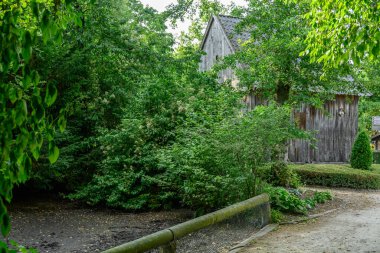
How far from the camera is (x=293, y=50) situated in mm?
13180

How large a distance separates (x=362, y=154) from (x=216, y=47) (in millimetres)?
9572

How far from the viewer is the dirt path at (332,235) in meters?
6.97

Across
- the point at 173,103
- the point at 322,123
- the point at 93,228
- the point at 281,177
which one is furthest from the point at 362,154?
the point at 93,228

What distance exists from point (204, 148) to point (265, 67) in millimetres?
5686

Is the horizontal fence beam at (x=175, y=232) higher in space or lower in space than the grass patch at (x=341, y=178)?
higher

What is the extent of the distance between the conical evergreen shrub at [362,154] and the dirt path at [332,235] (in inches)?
306

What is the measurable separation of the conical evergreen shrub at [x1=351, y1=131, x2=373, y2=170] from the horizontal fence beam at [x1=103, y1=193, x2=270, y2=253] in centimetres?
1275

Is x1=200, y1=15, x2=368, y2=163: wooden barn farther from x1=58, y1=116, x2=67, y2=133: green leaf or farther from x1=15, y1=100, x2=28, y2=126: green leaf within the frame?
x1=15, y1=100, x2=28, y2=126: green leaf

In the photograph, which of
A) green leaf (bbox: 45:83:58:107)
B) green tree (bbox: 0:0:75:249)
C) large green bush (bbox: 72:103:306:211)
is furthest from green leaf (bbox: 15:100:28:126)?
large green bush (bbox: 72:103:306:211)

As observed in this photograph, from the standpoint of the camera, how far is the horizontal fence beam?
4.16 metres

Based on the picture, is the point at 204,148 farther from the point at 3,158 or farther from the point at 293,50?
the point at 3,158

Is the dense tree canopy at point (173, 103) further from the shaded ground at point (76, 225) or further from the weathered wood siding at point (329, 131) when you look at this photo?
the weathered wood siding at point (329, 131)

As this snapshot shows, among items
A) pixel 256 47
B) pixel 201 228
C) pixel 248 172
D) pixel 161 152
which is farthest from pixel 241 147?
pixel 256 47

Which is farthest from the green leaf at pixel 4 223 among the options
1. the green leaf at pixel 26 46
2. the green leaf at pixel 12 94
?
the green leaf at pixel 26 46
